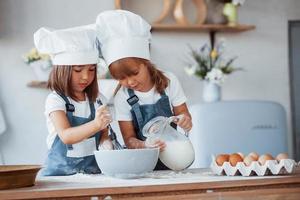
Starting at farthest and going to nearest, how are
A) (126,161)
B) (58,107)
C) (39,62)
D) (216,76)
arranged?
1. (216,76)
2. (39,62)
3. (58,107)
4. (126,161)

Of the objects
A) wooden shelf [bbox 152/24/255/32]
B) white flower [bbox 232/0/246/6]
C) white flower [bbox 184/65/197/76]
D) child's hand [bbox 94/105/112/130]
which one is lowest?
white flower [bbox 184/65/197/76]

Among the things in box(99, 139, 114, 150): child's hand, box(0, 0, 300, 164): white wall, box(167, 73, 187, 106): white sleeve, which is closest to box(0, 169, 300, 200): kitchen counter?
box(99, 139, 114, 150): child's hand

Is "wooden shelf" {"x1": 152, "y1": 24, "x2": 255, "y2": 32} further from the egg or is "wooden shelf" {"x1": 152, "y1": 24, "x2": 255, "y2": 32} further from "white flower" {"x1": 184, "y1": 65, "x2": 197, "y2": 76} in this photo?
the egg

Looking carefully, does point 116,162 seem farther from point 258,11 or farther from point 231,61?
point 258,11

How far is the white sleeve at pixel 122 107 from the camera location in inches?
72.3

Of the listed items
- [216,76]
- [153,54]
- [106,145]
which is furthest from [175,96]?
[153,54]

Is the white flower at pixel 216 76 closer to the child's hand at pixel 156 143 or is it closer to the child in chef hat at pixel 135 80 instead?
the child in chef hat at pixel 135 80

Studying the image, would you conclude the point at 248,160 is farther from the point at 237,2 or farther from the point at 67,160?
the point at 237,2

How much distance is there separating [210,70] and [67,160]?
184 centimetres

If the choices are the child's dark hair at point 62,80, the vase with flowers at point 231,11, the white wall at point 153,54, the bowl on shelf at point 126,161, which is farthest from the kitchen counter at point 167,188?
the vase with flowers at point 231,11

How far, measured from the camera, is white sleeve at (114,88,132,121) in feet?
6.03

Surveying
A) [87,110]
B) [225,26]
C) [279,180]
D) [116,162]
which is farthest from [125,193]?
[225,26]

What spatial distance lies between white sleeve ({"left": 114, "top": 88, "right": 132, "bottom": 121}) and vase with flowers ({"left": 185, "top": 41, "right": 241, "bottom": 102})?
158 cm

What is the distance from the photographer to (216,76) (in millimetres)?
3363
